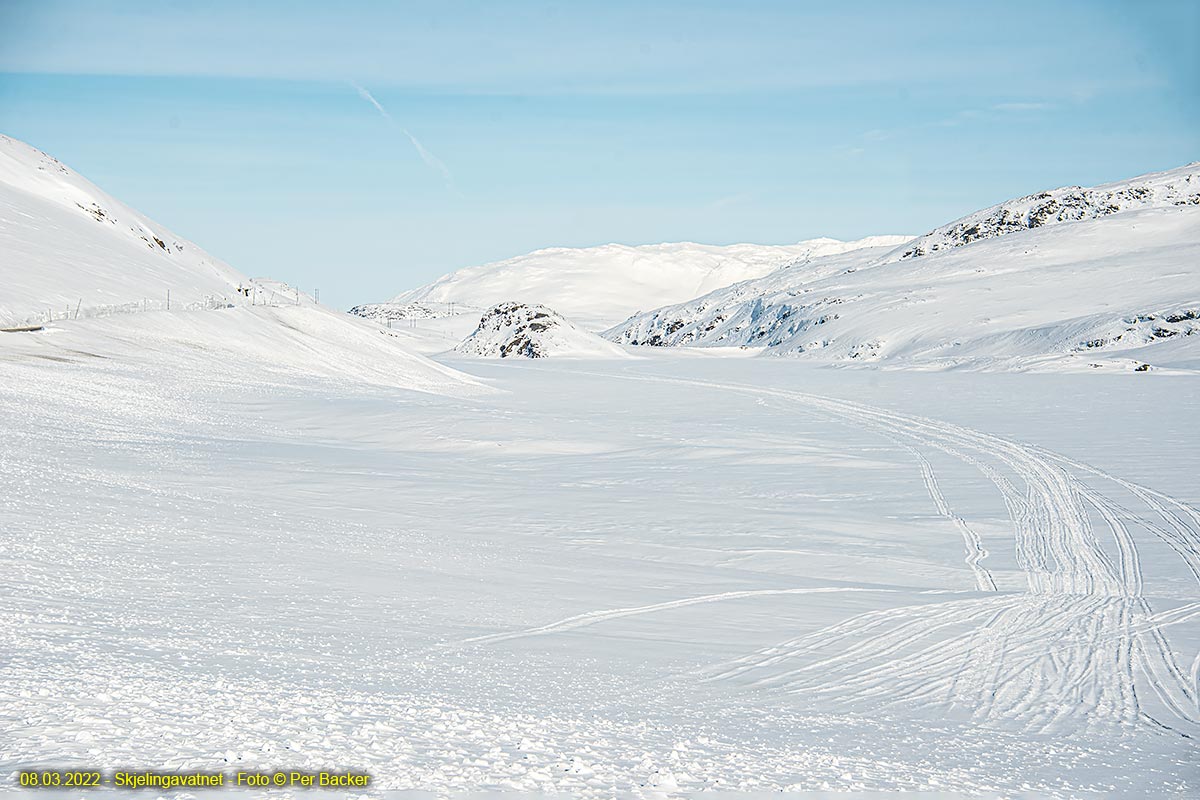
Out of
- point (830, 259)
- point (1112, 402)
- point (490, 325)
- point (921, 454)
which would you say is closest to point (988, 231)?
point (830, 259)

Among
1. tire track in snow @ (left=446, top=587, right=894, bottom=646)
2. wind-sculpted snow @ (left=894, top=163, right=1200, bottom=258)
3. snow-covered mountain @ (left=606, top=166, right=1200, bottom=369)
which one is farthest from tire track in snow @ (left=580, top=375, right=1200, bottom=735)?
wind-sculpted snow @ (left=894, top=163, right=1200, bottom=258)

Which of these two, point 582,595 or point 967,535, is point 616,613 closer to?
point 582,595

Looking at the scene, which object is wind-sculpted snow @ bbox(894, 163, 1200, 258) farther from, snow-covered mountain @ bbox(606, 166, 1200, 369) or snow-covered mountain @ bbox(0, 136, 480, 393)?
snow-covered mountain @ bbox(0, 136, 480, 393)

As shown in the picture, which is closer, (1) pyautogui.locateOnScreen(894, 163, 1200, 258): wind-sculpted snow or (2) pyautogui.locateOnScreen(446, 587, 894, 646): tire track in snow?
(2) pyautogui.locateOnScreen(446, 587, 894, 646): tire track in snow

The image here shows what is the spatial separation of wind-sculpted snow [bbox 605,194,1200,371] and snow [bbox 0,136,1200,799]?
45.1m

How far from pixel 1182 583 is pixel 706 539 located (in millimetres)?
6071

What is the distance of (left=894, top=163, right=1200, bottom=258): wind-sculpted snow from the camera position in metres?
158

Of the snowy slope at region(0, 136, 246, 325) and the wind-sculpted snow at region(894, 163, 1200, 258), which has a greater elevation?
the wind-sculpted snow at region(894, 163, 1200, 258)

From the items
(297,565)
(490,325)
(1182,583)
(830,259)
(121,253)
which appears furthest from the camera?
(830,259)

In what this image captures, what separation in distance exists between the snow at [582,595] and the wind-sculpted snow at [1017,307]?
148 ft

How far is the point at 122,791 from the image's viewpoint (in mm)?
4547

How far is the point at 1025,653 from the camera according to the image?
27.8ft

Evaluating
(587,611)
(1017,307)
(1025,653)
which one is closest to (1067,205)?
(1017,307)

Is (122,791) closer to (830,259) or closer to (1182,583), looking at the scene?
(1182,583)
